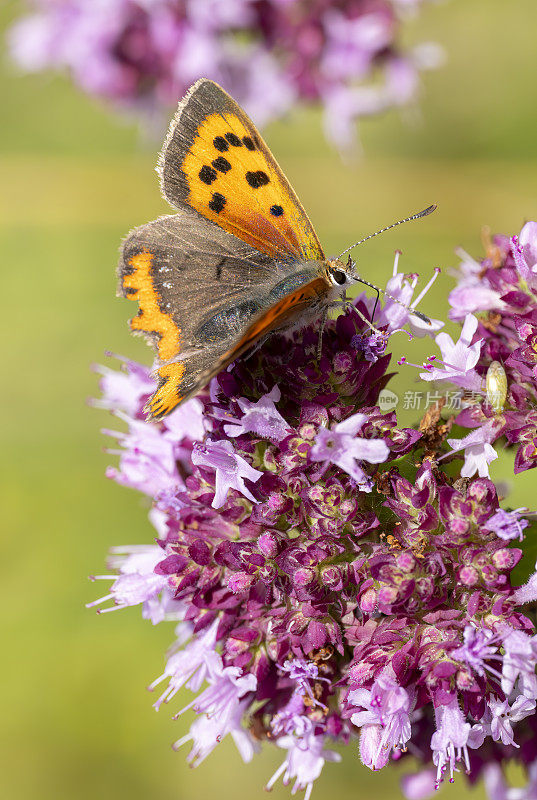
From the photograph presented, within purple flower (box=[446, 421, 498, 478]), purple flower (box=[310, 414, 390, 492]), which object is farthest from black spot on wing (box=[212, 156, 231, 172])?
purple flower (box=[446, 421, 498, 478])

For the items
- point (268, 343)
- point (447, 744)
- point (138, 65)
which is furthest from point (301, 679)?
point (138, 65)

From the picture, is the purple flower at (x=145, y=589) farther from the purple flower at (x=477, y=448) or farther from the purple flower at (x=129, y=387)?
the purple flower at (x=477, y=448)

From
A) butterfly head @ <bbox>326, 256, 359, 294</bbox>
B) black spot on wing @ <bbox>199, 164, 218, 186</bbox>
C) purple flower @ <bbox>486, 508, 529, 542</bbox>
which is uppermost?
black spot on wing @ <bbox>199, 164, 218, 186</bbox>

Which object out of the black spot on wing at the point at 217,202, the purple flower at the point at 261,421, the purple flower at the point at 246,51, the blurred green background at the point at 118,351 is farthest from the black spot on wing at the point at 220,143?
the blurred green background at the point at 118,351

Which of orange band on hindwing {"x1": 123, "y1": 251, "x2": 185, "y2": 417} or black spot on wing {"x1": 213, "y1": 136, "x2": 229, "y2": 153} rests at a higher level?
black spot on wing {"x1": 213, "y1": 136, "x2": 229, "y2": 153}

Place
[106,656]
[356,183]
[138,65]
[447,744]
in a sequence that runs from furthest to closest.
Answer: [356,183] < [106,656] < [138,65] < [447,744]

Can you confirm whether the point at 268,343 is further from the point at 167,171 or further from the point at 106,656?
the point at 106,656

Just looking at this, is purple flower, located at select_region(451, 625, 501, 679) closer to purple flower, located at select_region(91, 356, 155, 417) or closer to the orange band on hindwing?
the orange band on hindwing
